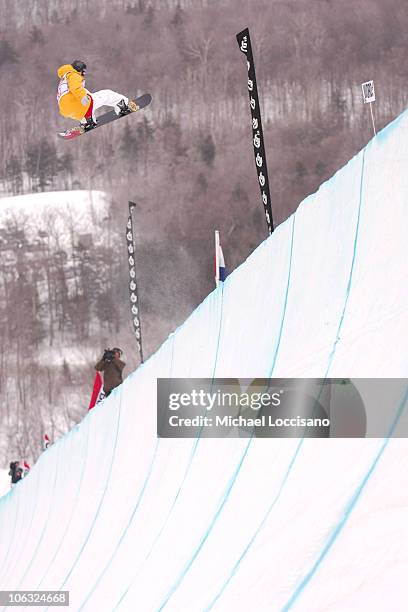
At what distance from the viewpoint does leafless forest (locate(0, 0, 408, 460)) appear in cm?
2134

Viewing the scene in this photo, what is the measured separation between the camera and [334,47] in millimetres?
23203

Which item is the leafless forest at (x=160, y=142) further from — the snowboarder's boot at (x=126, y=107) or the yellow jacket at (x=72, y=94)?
the yellow jacket at (x=72, y=94)

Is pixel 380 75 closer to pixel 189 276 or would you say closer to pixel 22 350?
pixel 189 276

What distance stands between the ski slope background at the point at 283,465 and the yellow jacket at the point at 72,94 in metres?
4.25

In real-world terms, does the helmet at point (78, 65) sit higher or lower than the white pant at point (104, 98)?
lower

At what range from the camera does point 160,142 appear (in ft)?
75.0

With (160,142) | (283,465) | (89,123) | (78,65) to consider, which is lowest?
(283,465)

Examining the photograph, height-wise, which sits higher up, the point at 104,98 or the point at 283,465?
the point at 104,98

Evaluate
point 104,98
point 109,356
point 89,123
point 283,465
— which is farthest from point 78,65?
point 283,465

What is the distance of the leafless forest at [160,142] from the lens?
21.3 m

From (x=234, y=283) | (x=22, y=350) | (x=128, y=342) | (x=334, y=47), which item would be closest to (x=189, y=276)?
(x=128, y=342)

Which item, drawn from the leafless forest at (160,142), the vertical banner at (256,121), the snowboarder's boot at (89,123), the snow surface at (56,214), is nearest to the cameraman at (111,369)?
the vertical banner at (256,121)

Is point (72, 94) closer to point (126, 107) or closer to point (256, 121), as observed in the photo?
point (126, 107)

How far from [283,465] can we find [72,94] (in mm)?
5520
